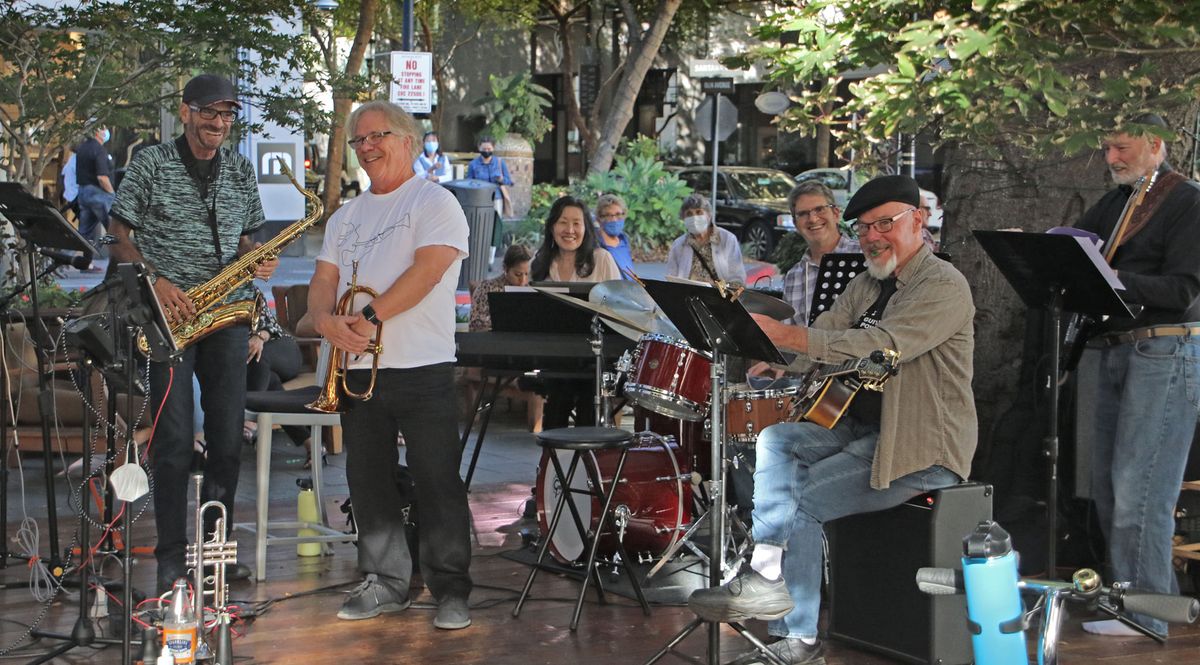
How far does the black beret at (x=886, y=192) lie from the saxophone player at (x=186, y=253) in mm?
2292

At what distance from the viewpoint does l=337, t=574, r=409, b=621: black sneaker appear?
522 centimetres

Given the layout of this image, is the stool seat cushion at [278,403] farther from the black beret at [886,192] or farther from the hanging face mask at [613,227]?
the hanging face mask at [613,227]

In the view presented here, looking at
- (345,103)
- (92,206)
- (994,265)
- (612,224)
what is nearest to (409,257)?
(994,265)

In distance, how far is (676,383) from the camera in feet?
17.7

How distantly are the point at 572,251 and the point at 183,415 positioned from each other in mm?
2790

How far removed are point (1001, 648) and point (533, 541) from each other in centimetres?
426

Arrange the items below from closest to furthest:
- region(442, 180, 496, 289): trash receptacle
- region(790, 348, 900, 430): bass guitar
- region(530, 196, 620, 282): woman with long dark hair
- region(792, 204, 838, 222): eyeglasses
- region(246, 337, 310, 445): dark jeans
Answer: region(790, 348, 900, 430): bass guitar → region(792, 204, 838, 222): eyeglasses → region(530, 196, 620, 282): woman with long dark hair → region(246, 337, 310, 445): dark jeans → region(442, 180, 496, 289): trash receptacle

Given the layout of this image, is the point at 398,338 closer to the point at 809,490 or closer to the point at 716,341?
the point at 716,341

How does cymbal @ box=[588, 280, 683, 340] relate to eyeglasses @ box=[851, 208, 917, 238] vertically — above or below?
below

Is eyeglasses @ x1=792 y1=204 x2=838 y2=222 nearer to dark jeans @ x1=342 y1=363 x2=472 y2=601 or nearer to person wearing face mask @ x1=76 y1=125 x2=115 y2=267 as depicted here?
dark jeans @ x1=342 y1=363 x2=472 y2=601

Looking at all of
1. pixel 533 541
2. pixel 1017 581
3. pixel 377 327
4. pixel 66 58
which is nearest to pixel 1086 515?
pixel 533 541

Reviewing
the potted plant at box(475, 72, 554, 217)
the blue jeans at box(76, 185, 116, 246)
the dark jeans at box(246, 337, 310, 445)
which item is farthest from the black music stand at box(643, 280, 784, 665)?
the potted plant at box(475, 72, 554, 217)

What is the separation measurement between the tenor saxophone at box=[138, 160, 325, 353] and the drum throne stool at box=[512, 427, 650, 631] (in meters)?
1.23

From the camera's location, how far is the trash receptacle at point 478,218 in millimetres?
14750
